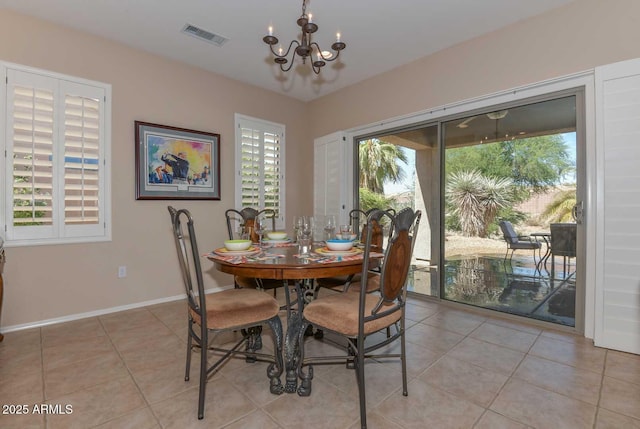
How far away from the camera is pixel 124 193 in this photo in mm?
3297

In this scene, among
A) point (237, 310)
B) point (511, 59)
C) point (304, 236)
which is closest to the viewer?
point (237, 310)

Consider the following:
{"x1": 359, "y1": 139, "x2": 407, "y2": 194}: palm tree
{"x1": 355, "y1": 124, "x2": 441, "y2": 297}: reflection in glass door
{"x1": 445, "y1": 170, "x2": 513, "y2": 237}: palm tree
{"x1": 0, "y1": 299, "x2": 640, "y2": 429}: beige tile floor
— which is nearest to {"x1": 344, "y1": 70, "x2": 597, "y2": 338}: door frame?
{"x1": 0, "y1": 299, "x2": 640, "y2": 429}: beige tile floor

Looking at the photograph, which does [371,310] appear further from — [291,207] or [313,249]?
[291,207]

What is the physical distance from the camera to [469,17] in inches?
111

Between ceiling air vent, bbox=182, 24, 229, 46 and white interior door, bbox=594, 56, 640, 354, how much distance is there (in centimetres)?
333

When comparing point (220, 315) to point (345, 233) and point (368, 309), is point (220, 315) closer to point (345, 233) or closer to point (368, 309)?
point (368, 309)

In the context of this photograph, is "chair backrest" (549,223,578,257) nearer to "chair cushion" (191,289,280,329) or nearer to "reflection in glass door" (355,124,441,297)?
"reflection in glass door" (355,124,441,297)

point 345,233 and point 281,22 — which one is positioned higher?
point 281,22

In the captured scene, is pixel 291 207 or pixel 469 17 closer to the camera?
pixel 469 17

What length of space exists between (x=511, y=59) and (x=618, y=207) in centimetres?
156

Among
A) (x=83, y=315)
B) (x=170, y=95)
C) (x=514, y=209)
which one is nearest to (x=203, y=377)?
(x=83, y=315)

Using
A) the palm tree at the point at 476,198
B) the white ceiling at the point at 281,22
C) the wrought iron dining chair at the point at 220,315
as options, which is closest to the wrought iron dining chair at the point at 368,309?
the wrought iron dining chair at the point at 220,315

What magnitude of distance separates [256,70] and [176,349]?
3208 millimetres

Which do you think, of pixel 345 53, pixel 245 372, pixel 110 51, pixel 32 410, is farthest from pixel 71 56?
pixel 245 372
